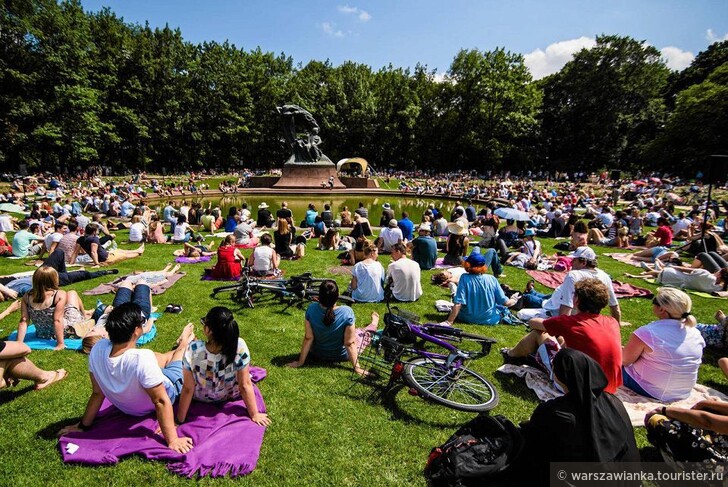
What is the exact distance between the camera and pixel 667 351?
4211 mm

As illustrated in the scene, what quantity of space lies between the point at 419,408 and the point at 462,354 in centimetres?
79

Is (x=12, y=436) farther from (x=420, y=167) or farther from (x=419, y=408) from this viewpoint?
(x=420, y=167)

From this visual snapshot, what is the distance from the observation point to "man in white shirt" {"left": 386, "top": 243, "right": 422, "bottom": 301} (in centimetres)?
754

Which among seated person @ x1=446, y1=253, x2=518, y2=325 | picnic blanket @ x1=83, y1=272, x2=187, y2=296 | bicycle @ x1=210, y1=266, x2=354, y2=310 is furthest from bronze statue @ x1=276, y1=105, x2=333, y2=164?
seated person @ x1=446, y1=253, x2=518, y2=325

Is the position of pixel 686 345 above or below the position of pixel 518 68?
below

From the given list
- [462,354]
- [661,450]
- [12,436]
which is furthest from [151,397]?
[661,450]

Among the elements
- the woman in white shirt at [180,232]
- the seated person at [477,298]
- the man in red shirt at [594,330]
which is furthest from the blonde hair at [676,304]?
the woman in white shirt at [180,232]

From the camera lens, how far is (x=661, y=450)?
11.2 ft

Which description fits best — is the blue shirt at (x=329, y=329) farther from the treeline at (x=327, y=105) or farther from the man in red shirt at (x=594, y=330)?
the treeline at (x=327, y=105)

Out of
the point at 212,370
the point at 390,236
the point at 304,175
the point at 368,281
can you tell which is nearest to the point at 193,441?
the point at 212,370

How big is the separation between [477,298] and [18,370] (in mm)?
6248

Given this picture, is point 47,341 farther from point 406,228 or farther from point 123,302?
point 406,228

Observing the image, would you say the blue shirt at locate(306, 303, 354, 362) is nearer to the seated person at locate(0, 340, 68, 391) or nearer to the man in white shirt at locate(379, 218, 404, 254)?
the seated person at locate(0, 340, 68, 391)

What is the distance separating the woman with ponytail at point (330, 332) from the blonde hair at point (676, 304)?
348 cm
